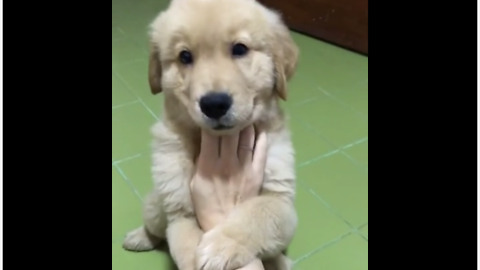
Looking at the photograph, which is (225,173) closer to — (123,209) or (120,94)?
(123,209)

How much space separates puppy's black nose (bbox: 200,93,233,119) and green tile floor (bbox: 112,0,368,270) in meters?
0.77

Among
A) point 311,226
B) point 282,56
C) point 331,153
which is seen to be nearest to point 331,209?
point 311,226

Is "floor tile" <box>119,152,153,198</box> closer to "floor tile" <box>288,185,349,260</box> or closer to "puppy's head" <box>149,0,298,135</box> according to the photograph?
"floor tile" <box>288,185,349,260</box>

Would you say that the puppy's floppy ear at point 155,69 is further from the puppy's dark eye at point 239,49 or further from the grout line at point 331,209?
the grout line at point 331,209

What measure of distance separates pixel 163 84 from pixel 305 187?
0.98 m

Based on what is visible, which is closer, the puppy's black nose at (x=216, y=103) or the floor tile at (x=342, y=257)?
the puppy's black nose at (x=216, y=103)

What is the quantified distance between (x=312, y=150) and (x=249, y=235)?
114cm

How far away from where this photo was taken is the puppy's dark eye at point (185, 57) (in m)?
1.22

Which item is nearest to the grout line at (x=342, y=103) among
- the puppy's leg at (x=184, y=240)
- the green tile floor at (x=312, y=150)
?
the green tile floor at (x=312, y=150)
